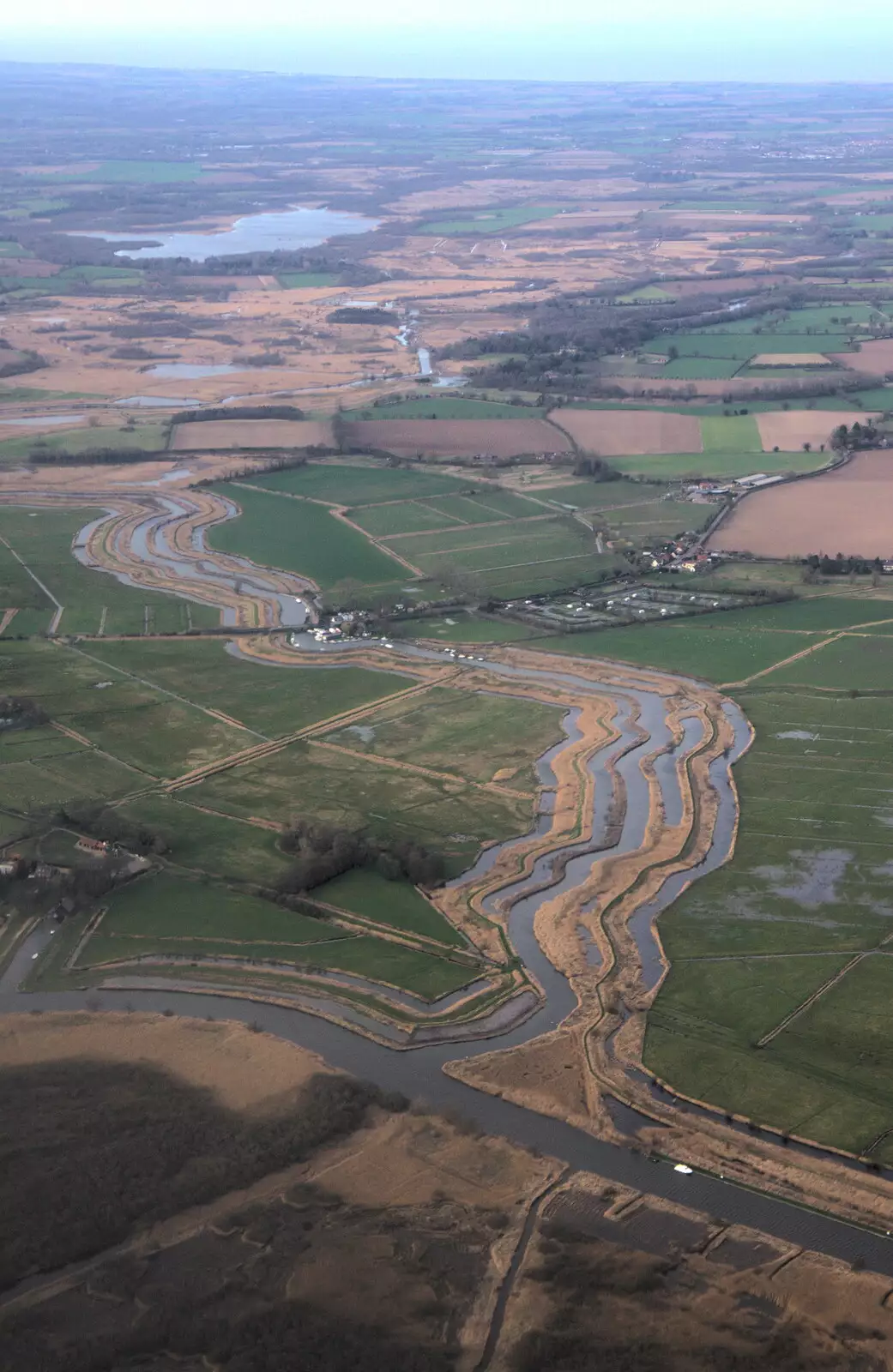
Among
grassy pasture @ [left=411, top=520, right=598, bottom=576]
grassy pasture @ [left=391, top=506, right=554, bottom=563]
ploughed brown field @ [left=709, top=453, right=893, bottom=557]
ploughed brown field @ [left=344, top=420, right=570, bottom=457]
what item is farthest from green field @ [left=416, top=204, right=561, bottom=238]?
grassy pasture @ [left=411, top=520, right=598, bottom=576]

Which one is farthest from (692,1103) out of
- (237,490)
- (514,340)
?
(514,340)

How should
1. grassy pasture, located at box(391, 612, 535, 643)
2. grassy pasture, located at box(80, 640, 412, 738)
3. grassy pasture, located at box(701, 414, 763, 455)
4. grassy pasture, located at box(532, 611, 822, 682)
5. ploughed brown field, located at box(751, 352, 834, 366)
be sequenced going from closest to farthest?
grassy pasture, located at box(80, 640, 412, 738) → grassy pasture, located at box(532, 611, 822, 682) → grassy pasture, located at box(391, 612, 535, 643) → grassy pasture, located at box(701, 414, 763, 455) → ploughed brown field, located at box(751, 352, 834, 366)

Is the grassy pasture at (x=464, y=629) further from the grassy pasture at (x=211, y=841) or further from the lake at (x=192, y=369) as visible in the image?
the lake at (x=192, y=369)

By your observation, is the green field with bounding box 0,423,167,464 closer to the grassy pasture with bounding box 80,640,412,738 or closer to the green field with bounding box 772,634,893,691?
the grassy pasture with bounding box 80,640,412,738

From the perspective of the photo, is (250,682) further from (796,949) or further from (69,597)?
(796,949)

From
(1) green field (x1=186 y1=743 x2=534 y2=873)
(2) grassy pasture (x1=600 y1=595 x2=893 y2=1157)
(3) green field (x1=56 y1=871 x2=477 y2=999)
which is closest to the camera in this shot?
(2) grassy pasture (x1=600 y1=595 x2=893 y2=1157)

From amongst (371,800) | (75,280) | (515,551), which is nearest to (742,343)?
(515,551)

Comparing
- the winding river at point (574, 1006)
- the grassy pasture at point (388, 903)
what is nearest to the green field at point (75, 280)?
the winding river at point (574, 1006)
